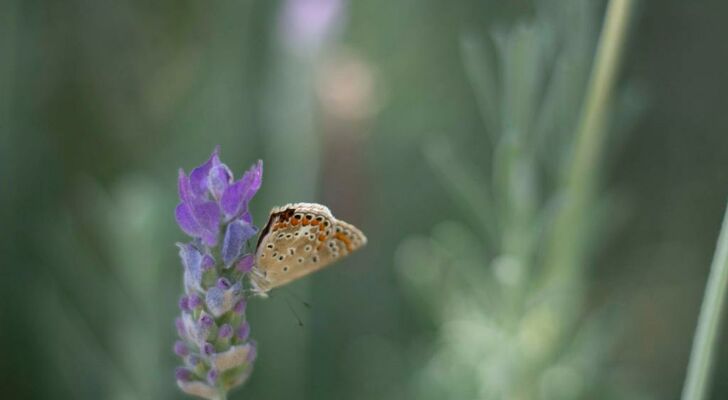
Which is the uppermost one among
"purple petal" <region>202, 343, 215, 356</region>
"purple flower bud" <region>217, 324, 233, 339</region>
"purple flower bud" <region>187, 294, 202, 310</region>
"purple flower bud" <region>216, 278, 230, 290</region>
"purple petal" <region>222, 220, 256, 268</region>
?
"purple petal" <region>222, 220, 256, 268</region>

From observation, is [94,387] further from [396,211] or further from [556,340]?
[556,340]

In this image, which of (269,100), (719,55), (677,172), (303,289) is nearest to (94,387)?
(303,289)

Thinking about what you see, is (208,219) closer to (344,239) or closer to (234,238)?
(234,238)

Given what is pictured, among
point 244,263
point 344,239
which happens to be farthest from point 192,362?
point 344,239

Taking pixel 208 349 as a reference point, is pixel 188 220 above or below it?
above

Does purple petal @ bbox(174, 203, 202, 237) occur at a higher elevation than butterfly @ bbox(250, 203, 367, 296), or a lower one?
higher

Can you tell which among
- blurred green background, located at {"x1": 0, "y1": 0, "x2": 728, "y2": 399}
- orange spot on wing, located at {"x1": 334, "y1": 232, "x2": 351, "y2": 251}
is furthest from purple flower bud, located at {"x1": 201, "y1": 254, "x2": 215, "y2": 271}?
blurred green background, located at {"x1": 0, "y1": 0, "x2": 728, "y2": 399}

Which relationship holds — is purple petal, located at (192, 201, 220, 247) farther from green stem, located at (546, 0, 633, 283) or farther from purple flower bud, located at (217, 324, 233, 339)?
green stem, located at (546, 0, 633, 283)
